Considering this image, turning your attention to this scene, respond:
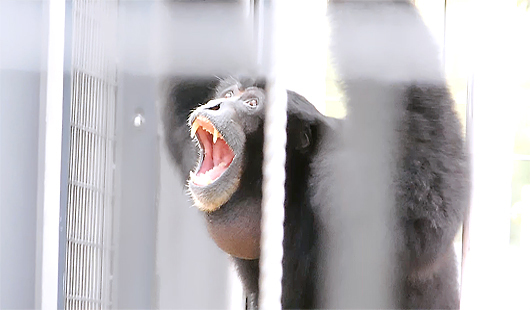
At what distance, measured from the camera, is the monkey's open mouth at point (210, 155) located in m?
0.78

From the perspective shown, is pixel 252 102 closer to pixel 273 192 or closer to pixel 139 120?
pixel 139 120

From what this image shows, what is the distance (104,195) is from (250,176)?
0.22 meters

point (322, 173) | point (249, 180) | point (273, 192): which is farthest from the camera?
point (249, 180)

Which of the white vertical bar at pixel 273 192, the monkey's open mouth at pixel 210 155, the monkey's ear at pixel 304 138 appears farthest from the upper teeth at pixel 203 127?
the white vertical bar at pixel 273 192

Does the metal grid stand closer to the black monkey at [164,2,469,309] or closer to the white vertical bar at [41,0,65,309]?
the white vertical bar at [41,0,65,309]

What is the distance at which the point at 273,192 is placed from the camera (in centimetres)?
46

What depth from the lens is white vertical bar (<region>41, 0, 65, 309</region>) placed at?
2.34 feet

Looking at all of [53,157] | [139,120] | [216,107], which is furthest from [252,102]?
[53,157]

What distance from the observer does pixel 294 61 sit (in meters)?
0.69

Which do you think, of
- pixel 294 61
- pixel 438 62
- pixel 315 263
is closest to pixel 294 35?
pixel 294 61

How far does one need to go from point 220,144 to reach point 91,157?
19cm

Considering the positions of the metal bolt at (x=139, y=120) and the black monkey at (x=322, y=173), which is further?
the metal bolt at (x=139, y=120)

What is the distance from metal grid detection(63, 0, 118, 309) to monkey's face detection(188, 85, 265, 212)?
0.13 metres

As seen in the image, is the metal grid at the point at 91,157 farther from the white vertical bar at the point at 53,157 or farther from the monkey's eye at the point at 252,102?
the monkey's eye at the point at 252,102
